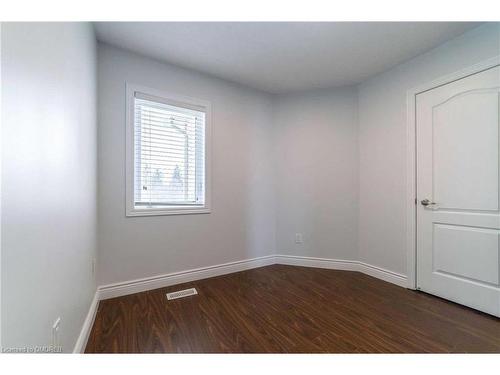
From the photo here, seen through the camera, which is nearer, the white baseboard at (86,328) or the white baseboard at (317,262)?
the white baseboard at (86,328)

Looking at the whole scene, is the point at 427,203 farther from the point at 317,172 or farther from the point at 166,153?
the point at 166,153

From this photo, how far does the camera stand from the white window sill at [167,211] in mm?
2203

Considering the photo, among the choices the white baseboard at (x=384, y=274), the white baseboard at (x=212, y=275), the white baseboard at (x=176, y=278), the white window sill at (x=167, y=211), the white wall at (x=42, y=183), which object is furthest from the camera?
the white baseboard at (x=384, y=274)

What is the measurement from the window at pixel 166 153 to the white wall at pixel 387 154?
1.97 meters

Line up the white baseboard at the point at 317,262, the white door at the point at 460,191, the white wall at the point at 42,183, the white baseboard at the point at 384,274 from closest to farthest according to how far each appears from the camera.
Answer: the white wall at the point at 42,183
the white door at the point at 460,191
the white baseboard at the point at 384,274
the white baseboard at the point at 317,262

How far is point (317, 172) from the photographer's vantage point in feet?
9.84

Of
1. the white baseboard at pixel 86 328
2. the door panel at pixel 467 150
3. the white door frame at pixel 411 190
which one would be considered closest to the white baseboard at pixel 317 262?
the white door frame at pixel 411 190

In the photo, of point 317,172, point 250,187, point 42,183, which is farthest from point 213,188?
point 42,183

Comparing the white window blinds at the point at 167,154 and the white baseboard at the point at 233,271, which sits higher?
the white window blinds at the point at 167,154

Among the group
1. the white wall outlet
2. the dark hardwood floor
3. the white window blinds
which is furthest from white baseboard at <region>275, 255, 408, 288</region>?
the white wall outlet

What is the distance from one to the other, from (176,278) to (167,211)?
736mm

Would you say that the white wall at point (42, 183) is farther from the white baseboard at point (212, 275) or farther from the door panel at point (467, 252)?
the door panel at point (467, 252)
